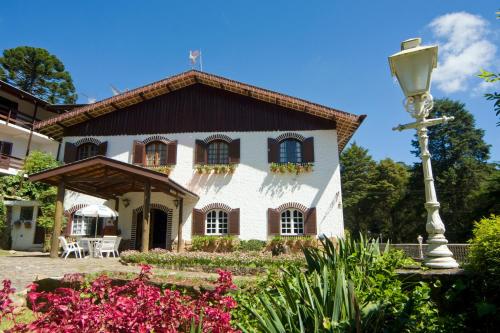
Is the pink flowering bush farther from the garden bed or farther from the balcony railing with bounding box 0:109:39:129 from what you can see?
the balcony railing with bounding box 0:109:39:129

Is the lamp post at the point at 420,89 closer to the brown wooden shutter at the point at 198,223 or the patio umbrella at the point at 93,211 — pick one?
the brown wooden shutter at the point at 198,223

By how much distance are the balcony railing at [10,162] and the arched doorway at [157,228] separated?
11068 mm

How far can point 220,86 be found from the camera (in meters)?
16.5

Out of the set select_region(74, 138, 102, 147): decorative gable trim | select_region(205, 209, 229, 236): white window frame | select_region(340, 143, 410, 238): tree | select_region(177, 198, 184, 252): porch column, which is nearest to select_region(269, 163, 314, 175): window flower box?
select_region(205, 209, 229, 236): white window frame

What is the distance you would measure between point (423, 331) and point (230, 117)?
14.3 meters

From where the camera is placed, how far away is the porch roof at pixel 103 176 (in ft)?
38.8

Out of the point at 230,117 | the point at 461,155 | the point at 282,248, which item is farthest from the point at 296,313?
the point at 461,155

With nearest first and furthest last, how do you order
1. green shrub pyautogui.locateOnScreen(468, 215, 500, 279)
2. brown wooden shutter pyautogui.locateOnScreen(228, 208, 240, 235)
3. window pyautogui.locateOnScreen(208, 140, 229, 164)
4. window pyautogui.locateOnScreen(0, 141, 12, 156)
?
green shrub pyautogui.locateOnScreen(468, 215, 500, 279) < brown wooden shutter pyautogui.locateOnScreen(228, 208, 240, 235) < window pyautogui.locateOnScreen(208, 140, 229, 164) < window pyautogui.locateOnScreen(0, 141, 12, 156)

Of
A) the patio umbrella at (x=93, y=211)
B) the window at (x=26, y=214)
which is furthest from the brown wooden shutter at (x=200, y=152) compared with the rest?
the window at (x=26, y=214)

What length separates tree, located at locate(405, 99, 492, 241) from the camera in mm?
29594

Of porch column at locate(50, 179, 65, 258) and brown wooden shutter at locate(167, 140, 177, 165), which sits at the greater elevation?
brown wooden shutter at locate(167, 140, 177, 165)

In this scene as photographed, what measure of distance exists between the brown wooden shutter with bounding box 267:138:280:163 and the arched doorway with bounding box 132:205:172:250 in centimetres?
528

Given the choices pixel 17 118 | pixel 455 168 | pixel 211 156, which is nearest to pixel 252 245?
pixel 211 156

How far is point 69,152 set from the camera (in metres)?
16.8
